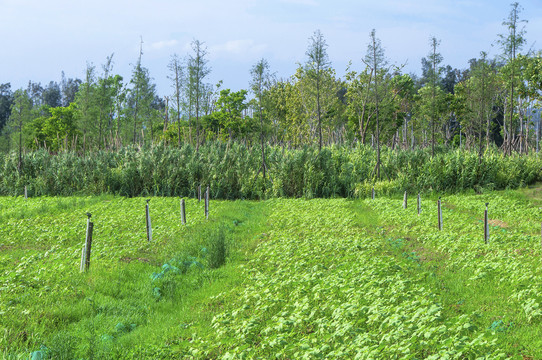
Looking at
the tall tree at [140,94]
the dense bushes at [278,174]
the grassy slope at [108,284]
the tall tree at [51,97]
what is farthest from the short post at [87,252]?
the tall tree at [51,97]

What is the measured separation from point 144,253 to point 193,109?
117ft

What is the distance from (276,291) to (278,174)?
18278mm

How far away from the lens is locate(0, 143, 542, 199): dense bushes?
1009 inches

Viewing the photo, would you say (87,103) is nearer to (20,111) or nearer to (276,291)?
(20,111)

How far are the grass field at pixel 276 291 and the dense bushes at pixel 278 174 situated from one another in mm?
9949

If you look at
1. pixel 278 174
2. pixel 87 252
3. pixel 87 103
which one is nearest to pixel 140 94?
pixel 87 103

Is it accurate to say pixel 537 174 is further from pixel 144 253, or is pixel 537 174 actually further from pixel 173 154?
pixel 144 253

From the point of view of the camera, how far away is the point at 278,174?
26.3 metres

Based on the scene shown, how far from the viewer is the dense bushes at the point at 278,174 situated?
25641 millimetres

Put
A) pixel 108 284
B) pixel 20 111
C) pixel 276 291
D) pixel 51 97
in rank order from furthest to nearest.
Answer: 1. pixel 51 97
2. pixel 20 111
3. pixel 108 284
4. pixel 276 291

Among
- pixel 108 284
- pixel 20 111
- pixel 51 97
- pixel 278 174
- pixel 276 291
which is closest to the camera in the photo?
pixel 276 291

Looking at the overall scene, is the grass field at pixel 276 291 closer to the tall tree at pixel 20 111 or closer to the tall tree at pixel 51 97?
the tall tree at pixel 20 111

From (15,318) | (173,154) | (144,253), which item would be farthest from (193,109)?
(15,318)

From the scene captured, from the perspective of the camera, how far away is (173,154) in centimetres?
2736
